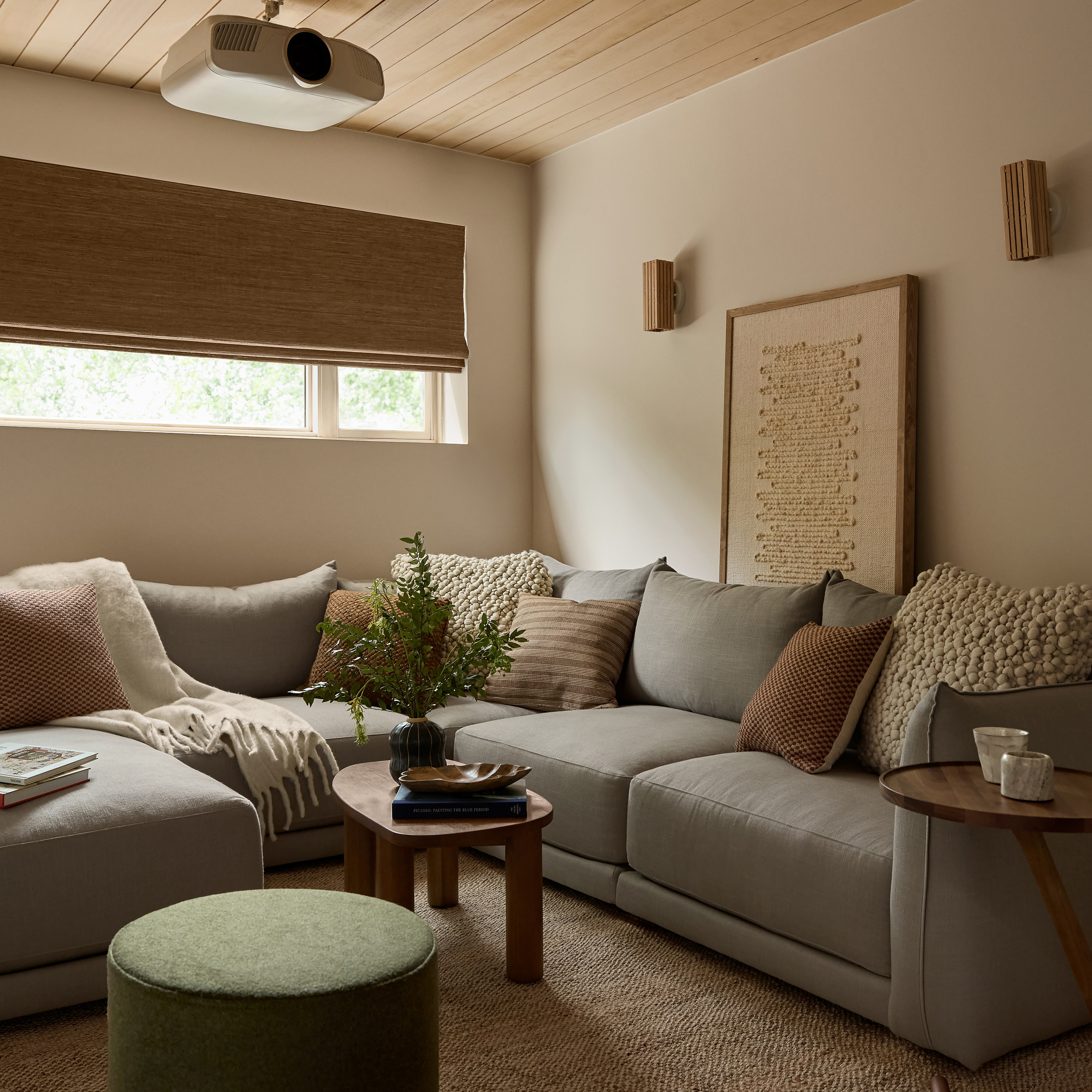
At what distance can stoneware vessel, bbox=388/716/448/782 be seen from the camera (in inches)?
101

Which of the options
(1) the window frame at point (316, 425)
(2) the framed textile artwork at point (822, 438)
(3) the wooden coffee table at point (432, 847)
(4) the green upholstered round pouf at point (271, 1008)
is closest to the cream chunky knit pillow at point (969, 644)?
(2) the framed textile artwork at point (822, 438)

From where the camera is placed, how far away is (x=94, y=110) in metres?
Answer: 3.84

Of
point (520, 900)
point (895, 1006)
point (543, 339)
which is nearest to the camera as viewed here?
point (895, 1006)

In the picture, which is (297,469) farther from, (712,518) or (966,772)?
(966,772)

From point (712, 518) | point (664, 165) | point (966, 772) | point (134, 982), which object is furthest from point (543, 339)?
point (134, 982)

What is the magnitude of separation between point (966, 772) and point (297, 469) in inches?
118

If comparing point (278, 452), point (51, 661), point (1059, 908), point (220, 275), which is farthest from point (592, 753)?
point (220, 275)

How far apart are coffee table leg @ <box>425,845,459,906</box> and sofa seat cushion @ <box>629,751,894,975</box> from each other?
1.58 ft

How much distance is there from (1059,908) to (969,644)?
→ 0.87 m

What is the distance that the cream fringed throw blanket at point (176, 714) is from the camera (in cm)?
303

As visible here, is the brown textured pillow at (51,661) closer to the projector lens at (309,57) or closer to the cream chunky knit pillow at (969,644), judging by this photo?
the projector lens at (309,57)

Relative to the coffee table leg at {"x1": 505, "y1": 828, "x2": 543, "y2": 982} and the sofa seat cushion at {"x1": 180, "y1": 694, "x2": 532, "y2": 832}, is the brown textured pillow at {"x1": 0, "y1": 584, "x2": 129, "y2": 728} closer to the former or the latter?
the sofa seat cushion at {"x1": 180, "y1": 694, "x2": 532, "y2": 832}

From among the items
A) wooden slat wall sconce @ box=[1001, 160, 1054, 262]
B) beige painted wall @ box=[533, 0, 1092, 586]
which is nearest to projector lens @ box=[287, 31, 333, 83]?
beige painted wall @ box=[533, 0, 1092, 586]

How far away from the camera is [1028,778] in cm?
170
